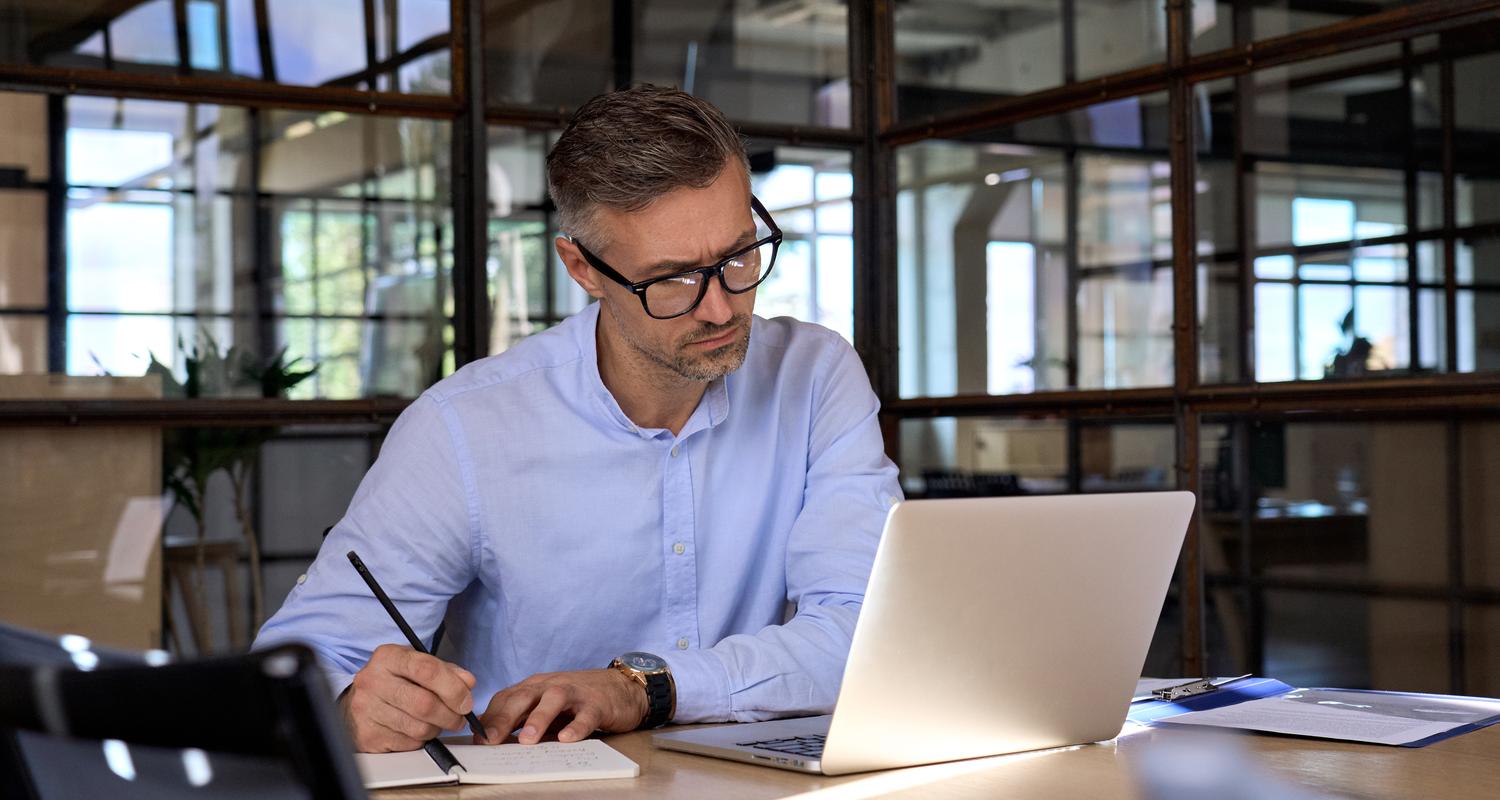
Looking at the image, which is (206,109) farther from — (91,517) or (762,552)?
(762,552)

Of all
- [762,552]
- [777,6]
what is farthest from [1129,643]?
[777,6]

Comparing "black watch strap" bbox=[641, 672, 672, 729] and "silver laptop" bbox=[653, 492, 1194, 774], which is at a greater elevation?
"silver laptop" bbox=[653, 492, 1194, 774]

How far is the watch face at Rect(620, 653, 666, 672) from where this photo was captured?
1520mm

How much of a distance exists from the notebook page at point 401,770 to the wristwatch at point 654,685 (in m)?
0.25

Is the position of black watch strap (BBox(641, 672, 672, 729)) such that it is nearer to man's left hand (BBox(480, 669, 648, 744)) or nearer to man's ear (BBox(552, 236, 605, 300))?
man's left hand (BBox(480, 669, 648, 744))

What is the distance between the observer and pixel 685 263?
179cm

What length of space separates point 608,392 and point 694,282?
8.2 inches

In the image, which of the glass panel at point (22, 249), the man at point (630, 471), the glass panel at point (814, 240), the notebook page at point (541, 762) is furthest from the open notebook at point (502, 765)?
the glass panel at point (814, 240)

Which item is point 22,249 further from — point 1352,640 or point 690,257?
point 1352,640

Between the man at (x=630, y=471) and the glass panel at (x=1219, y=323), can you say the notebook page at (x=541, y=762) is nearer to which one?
the man at (x=630, y=471)

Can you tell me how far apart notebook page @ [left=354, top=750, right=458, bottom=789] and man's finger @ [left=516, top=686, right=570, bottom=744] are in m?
0.10

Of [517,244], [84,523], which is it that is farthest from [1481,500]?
[84,523]

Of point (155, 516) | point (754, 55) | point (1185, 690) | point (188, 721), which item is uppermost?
point (754, 55)

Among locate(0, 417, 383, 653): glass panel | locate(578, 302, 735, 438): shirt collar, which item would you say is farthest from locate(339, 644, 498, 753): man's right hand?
locate(0, 417, 383, 653): glass panel
